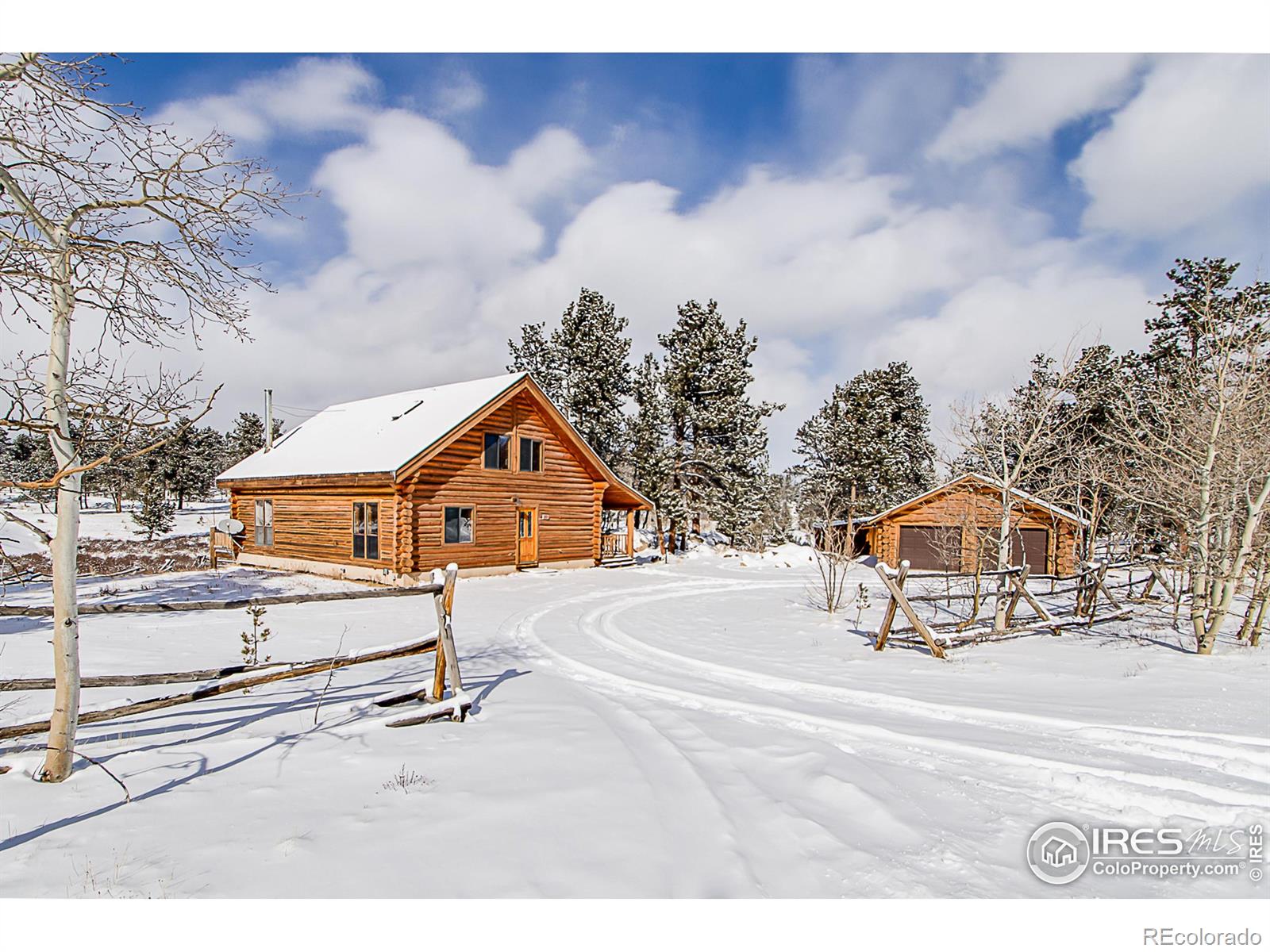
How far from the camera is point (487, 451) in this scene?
22.2 meters

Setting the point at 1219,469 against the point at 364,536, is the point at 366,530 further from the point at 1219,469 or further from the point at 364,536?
the point at 1219,469

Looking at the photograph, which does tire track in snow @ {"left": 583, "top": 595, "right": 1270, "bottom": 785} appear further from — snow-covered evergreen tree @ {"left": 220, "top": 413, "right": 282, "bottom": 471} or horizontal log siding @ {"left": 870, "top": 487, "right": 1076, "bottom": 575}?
snow-covered evergreen tree @ {"left": 220, "top": 413, "right": 282, "bottom": 471}

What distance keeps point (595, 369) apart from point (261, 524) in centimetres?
1827

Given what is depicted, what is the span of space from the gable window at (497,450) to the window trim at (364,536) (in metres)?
4.05

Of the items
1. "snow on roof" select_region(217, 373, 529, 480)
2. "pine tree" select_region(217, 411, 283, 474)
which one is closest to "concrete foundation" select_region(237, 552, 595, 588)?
"snow on roof" select_region(217, 373, 529, 480)

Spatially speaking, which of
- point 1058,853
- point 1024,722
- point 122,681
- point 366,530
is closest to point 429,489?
point 366,530

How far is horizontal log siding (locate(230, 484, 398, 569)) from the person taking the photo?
2002cm

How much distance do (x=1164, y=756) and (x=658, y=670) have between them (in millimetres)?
5796

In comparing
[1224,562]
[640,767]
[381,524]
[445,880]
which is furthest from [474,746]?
[381,524]

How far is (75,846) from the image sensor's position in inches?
139

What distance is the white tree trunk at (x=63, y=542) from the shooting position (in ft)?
13.6

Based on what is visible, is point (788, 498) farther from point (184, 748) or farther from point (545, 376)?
point (184, 748)

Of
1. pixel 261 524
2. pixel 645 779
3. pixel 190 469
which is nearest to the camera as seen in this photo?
pixel 645 779

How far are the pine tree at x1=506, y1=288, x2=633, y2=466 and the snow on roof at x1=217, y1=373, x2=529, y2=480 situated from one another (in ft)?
33.3
